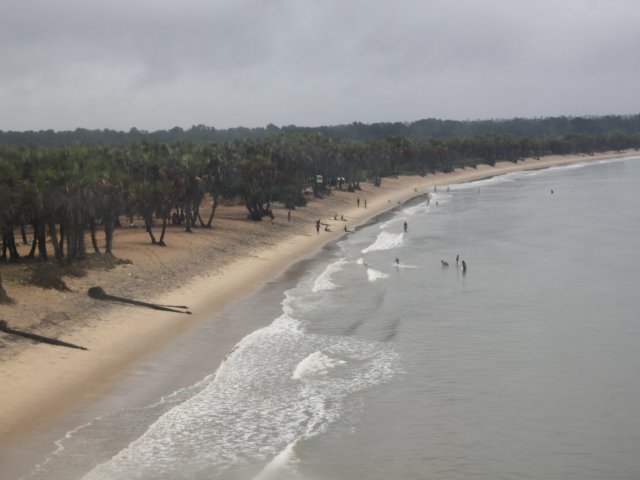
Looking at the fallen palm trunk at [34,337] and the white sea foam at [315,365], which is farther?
the fallen palm trunk at [34,337]

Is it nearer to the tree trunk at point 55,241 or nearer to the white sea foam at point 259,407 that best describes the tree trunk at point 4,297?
the white sea foam at point 259,407

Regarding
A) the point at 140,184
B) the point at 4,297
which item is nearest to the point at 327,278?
the point at 140,184

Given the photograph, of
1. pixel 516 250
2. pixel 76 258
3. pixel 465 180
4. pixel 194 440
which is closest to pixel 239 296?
pixel 76 258

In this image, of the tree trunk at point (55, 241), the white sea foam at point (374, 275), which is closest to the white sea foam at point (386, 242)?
the white sea foam at point (374, 275)

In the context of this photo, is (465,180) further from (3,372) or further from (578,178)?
(3,372)

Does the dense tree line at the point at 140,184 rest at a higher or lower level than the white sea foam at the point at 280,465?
higher

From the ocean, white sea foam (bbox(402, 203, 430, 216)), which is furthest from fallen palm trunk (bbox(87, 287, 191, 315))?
white sea foam (bbox(402, 203, 430, 216))

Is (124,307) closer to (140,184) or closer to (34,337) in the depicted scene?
(34,337)
